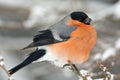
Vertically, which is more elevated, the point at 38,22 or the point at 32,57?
the point at 32,57

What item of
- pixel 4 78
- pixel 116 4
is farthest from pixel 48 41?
pixel 116 4

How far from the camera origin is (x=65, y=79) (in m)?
4.23

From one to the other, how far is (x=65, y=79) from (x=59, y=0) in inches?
31.7

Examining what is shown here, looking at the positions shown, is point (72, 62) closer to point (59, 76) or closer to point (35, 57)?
point (35, 57)

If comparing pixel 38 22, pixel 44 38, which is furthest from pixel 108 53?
pixel 38 22

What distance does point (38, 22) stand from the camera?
413 centimetres

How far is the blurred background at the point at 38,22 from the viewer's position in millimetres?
3959

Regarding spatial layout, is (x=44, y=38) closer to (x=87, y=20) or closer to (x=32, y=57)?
(x=32, y=57)

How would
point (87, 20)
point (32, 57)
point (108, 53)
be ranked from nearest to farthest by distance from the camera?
point (32, 57)
point (87, 20)
point (108, 53)

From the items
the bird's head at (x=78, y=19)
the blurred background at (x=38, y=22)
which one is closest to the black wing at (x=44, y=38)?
the bird's head at (x=78, y=19)

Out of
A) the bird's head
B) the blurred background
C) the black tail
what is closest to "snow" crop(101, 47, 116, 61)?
the bird's head

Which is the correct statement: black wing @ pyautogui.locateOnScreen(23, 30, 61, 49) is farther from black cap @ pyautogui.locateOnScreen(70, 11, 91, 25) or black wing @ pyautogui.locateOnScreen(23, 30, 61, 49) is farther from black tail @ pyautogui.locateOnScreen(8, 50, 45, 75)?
black cap @ pyautogui.locateOnScreen(70, 11, 91, 25)

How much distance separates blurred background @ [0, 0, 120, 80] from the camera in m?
3.96

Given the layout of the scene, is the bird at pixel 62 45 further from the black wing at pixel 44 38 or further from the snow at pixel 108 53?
the snow at pixel 108 53
